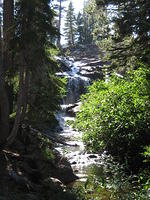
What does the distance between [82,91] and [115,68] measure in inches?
892

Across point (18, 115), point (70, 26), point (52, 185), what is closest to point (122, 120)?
point (52, 185)

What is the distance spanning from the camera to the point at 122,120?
1071cm

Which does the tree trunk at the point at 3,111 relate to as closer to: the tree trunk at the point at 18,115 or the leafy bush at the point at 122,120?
the tree trunk at the point at 18,115

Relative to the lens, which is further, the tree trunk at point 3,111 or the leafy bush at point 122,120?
the leafy bush at point 122,120

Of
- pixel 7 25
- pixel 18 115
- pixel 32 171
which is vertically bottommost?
pixel 32 171

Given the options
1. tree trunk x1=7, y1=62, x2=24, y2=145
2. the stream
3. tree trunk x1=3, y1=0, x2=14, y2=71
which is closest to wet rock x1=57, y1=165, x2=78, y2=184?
the stream

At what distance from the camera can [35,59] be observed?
10711mm

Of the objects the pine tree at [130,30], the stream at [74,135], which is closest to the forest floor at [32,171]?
the stream at [74,135]

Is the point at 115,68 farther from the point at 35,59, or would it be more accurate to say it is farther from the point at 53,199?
the point at 53,199

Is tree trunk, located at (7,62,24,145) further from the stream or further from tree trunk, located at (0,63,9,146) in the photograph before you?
the stream

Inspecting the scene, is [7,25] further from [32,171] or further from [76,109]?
[76,109]

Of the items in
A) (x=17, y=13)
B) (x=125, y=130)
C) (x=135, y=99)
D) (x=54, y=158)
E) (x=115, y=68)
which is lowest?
(x=54, y=158)

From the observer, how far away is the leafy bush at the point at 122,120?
416 inches

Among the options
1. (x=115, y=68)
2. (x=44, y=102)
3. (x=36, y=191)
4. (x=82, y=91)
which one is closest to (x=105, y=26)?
(x=115, y=68)
